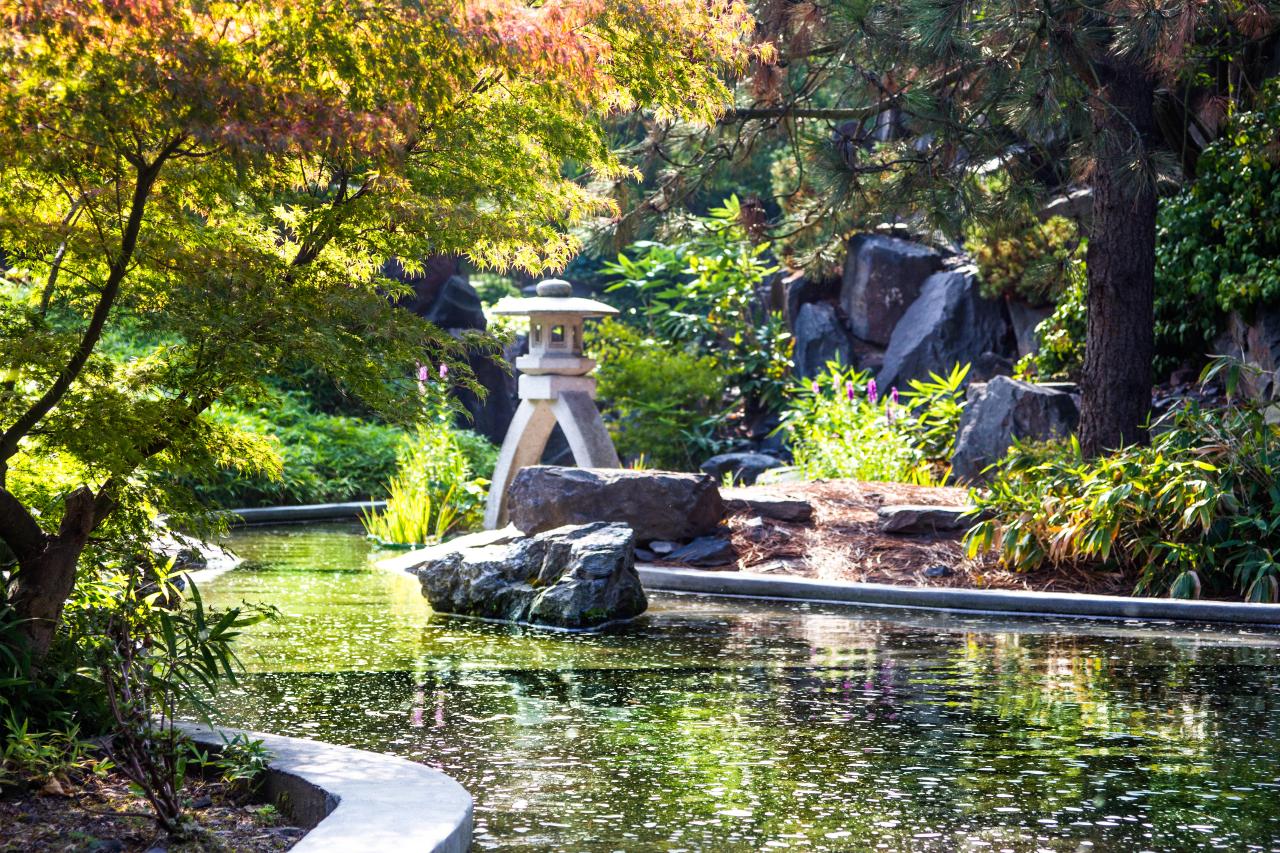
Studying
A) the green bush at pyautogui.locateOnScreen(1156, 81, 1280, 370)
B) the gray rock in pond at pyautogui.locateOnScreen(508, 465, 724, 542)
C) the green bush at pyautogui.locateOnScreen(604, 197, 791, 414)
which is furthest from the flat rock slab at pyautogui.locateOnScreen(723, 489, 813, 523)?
the green bush at pyautogui.locateOnScreen(604, 197, 791, 414)

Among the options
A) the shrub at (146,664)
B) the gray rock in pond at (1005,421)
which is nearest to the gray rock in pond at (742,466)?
the gray rock in pond at (1005,421)

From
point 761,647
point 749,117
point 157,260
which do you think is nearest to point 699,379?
point 749,117

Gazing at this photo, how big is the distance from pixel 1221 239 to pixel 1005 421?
3086mm

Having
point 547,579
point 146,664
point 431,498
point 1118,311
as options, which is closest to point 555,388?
point 431,498

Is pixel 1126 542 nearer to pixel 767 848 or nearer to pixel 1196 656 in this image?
pixel 1196 656

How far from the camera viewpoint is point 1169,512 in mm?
10492

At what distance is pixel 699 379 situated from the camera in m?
20.7

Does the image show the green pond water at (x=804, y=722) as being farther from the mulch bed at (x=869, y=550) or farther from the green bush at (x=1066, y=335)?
the green bush at (x=1066, y=335)

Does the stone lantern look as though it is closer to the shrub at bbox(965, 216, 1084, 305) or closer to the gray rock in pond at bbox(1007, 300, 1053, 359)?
the shrub at bbox(965, 216, 1084, 305)

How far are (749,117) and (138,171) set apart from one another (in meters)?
8.67

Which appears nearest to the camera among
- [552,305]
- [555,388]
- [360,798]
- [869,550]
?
[360,798]

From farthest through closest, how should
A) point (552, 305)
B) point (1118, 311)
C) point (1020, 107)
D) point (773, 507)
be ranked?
1. point (552, 305)
2. point (773, 507)
3. point (1118, 311)
4. point (1020, 107)

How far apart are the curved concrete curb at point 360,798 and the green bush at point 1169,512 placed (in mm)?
6893

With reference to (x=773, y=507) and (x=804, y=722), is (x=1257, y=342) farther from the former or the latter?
(x=804, y=722)
